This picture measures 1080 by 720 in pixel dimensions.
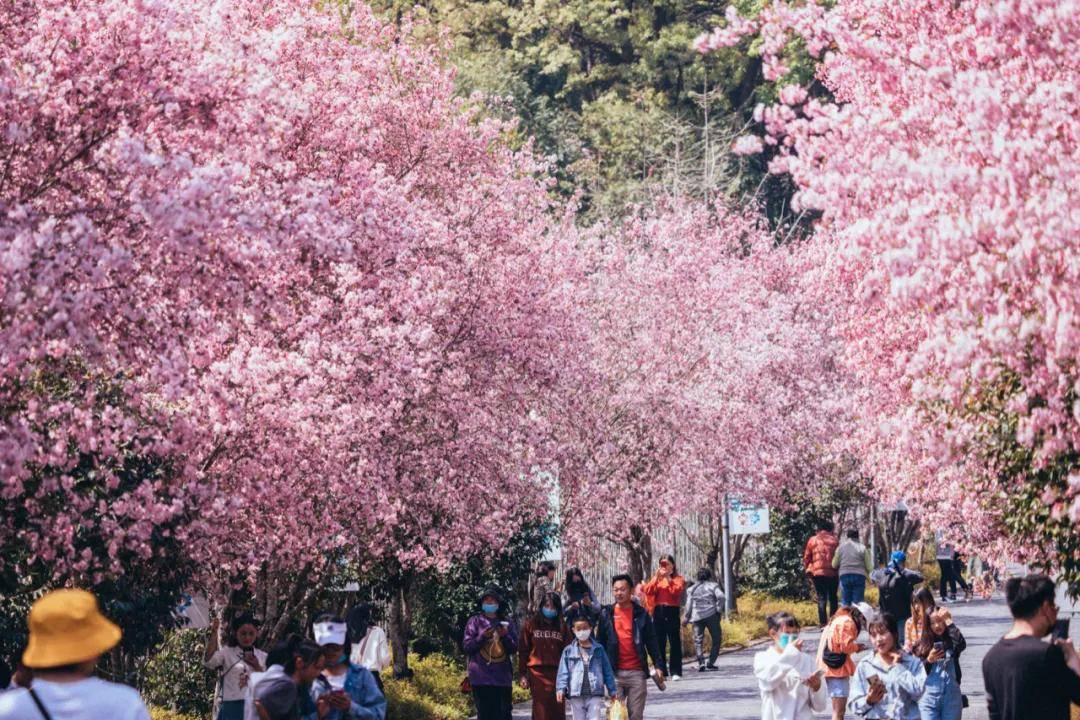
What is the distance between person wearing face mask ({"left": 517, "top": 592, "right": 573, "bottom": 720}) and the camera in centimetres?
1645

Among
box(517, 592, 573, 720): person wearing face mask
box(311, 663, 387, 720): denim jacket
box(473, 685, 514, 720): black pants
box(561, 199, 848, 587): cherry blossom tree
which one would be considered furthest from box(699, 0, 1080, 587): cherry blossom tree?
box(561, 199, 848, 587): cherry blossom tree

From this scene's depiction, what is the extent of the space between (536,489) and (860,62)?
11.4 m

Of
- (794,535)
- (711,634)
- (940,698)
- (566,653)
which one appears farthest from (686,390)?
(940,698)

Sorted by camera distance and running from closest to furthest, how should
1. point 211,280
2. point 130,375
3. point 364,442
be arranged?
point 211,280
point 130,375
point 364,442

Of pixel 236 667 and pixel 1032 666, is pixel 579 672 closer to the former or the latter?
pixel 236 667

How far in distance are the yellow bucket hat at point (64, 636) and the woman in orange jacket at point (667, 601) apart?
1897 centimetres

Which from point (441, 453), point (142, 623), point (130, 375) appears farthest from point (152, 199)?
point (441, 453)

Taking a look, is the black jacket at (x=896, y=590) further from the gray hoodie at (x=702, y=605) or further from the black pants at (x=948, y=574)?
the black pants at (x=948, y=574)

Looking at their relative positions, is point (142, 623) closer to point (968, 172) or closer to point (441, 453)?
point (441, 453)

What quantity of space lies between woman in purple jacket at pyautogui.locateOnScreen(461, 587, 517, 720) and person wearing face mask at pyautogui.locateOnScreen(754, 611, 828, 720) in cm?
285

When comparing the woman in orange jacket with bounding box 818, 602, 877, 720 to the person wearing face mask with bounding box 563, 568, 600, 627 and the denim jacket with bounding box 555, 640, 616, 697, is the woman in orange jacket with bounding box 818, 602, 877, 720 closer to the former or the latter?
the denim jacket with bounding box 555, 640, 616, 697

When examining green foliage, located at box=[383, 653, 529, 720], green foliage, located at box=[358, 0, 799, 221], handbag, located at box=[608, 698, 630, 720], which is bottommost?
green foliage, located at box=[383, 653, 529, 720]

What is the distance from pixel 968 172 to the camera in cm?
989

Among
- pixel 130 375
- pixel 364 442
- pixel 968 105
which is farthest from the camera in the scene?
pixel 364 442
